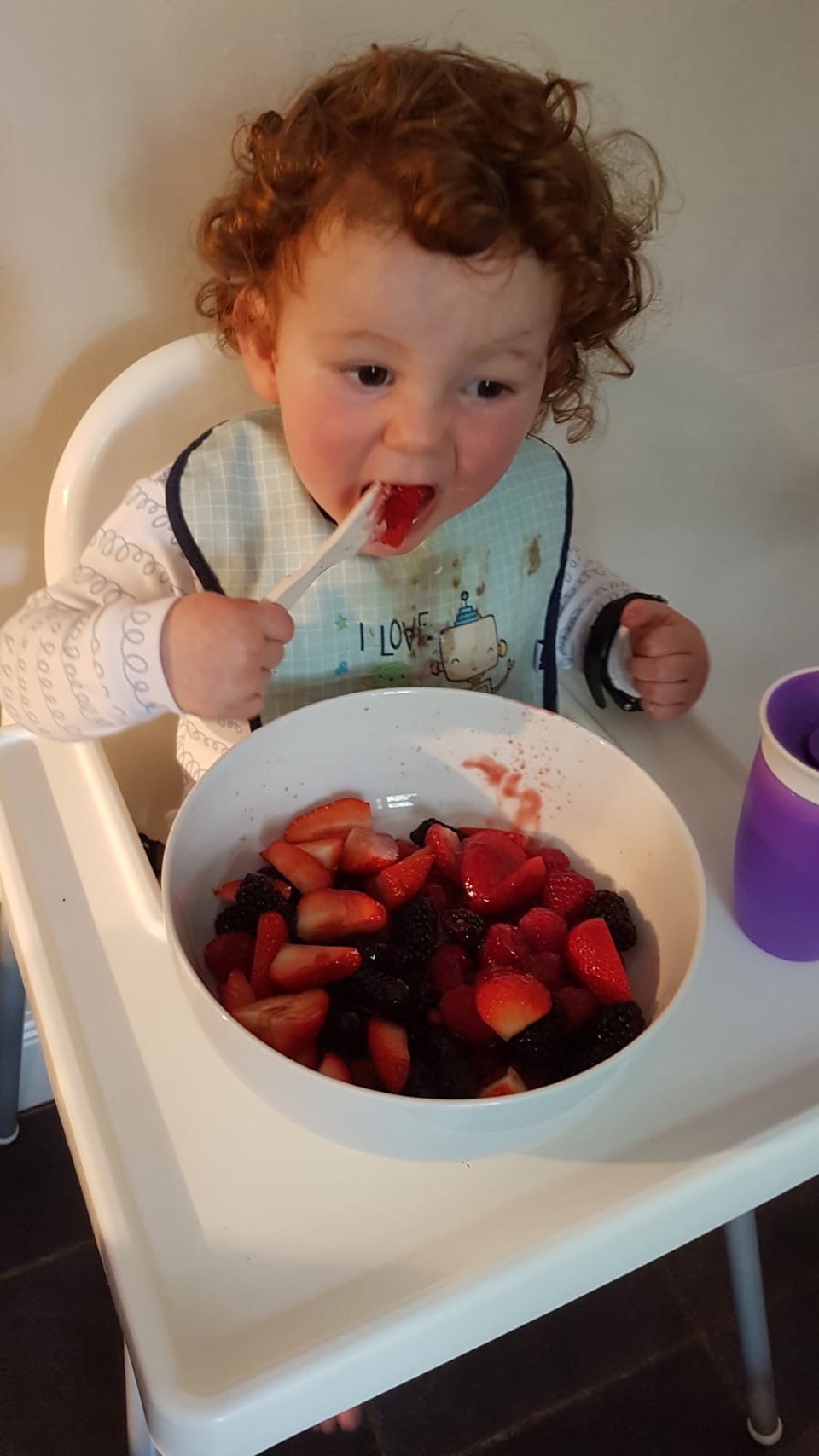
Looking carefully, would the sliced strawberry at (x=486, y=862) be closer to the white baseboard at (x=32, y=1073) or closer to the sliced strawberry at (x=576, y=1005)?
the sliced strawberry at (x=576, y=1005)

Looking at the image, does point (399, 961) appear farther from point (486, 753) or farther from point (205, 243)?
point (205, 243)

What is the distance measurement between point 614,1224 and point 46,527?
2.21 ft

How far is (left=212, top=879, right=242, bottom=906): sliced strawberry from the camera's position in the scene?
0.69 metres

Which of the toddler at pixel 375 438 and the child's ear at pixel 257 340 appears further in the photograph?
the child's ear at pixel 257 340

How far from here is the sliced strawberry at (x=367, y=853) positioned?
28.3 inches

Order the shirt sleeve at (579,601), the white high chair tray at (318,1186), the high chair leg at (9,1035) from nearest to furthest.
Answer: the white high chair tray at (318,1186)
the shirt sleeve at (579,601)
the high chair leg at (9,1035)

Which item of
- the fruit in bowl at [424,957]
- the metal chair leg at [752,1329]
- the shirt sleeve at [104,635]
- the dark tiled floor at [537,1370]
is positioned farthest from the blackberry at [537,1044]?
the dark tiled floor at [537,1370]

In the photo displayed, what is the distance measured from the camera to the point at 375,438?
708mm

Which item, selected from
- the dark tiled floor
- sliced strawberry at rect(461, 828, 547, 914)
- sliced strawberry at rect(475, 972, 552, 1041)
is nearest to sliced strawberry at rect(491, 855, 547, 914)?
sliced strawberry at rect(461, 828, 547, 914)

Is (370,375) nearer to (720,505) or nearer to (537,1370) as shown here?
(720,505)

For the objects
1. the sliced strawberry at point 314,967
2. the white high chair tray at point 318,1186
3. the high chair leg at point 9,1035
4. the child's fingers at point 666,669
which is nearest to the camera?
the white high chair tray at point 318,1186

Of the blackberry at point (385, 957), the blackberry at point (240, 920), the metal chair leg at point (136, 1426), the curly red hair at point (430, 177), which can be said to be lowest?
the metal chair leg at point (136, 1426)

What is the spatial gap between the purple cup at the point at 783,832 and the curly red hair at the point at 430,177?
32 centimetres

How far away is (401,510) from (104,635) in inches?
8.5
